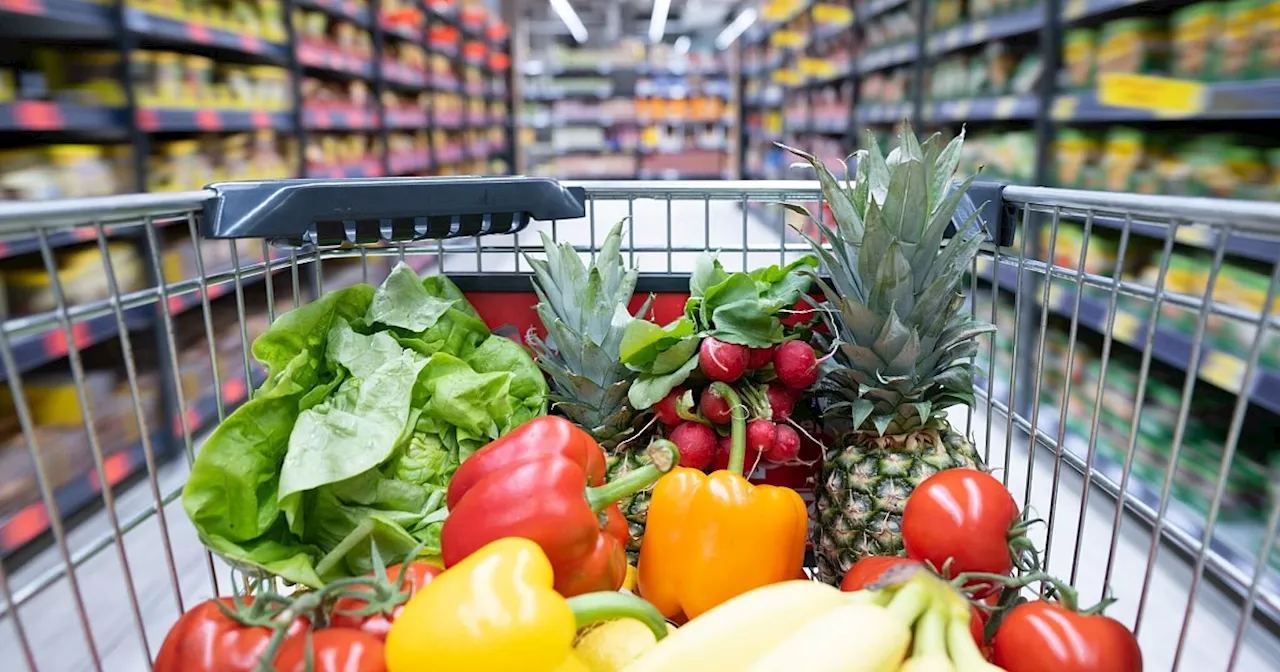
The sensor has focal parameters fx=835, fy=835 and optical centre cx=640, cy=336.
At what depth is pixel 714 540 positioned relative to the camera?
1057mm

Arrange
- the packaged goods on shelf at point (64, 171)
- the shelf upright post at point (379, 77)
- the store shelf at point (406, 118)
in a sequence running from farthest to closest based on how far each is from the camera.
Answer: the store shelf at point (406, 118)
the shelf upright post at point (379, 77)
the packaged goods on shelf at point (64, 171)

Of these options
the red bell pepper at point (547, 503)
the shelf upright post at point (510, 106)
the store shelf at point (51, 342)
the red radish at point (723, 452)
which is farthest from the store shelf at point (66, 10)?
the shelf upright post at point (510, 106)

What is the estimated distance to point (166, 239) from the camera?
3.36 m

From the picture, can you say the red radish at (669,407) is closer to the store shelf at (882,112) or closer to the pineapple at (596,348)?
the pineapple at (596,348)

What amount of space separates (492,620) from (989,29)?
3.40 m

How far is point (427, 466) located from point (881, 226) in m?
0.70

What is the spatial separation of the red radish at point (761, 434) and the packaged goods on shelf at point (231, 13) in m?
2.73

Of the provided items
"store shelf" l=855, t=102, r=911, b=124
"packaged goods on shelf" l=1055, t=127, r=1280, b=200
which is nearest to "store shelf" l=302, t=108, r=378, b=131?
"store shelf" l=855, t=102, r=911, b=124

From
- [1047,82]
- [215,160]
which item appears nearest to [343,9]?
[215,160]

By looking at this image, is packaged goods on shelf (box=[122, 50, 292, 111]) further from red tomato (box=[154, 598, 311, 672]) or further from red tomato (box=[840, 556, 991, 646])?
red tomato (box=[840, 556, 991, 646])

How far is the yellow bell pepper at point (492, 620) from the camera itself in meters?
0.72

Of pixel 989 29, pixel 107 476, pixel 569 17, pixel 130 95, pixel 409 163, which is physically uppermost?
pixel 569 17

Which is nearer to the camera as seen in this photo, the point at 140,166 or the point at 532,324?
the point at 532,324

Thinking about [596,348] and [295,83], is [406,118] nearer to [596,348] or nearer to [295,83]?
[295,83]
